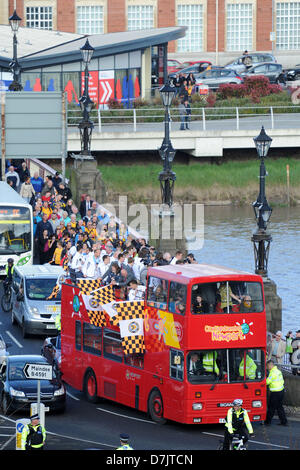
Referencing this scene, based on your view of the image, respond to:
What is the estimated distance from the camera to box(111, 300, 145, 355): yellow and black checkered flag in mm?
26047

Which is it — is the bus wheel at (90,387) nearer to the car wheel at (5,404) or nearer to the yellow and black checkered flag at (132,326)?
the yellow and black checkered flag at (132,326)

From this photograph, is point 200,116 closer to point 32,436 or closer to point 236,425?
point 236,425

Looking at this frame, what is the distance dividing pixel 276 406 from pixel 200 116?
4178cm

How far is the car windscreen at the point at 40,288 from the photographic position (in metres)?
33.6

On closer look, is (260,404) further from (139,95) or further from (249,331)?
(139,95)

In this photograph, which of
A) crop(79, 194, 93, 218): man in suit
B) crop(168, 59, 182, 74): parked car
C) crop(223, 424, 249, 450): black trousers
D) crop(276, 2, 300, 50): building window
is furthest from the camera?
crop(276, 2, 300, 50): building window

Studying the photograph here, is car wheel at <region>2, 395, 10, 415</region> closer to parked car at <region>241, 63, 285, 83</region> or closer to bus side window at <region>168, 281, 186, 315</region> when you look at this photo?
bus side window at <region>168, 281, 186, 315</region>

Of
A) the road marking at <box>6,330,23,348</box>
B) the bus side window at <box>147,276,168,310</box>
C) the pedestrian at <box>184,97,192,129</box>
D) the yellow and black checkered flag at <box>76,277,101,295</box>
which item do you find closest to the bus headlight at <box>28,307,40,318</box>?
the road marking at <box>6,330,23,348</box>

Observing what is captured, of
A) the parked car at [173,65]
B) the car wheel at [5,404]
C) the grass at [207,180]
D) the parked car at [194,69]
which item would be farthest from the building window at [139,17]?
the car wheel at [5,404]

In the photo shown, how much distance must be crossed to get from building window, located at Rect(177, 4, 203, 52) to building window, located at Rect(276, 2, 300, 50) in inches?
216

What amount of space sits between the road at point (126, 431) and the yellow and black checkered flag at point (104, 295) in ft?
7.79

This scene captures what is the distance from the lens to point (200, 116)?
6638cm

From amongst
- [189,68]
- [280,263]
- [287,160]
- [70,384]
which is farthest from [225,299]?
[189,68]

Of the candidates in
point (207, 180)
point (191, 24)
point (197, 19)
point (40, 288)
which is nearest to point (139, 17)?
point (191, 24)
